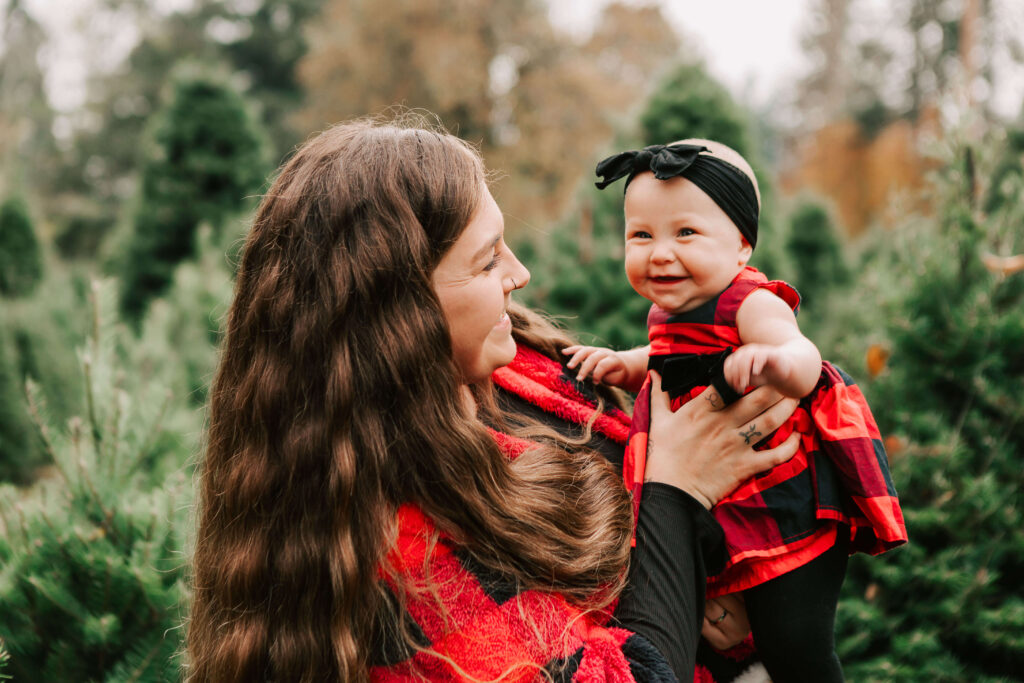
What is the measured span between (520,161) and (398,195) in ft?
55.4

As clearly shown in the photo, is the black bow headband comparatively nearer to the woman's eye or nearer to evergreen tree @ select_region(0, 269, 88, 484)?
the woman's eye

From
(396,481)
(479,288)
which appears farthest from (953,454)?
(396,481)

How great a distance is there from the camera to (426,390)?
1479 millimetres

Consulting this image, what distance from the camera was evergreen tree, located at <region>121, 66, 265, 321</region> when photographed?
20.7 feet

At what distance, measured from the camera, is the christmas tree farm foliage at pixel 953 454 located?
2.25 m

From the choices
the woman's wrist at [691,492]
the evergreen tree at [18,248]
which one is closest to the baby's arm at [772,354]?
the woman's wrist at [691,492]

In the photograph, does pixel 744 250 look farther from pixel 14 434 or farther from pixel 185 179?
pixel 185 179

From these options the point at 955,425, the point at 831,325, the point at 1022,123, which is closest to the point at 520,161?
the point at 1022,123

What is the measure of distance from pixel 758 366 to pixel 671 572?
480 mm

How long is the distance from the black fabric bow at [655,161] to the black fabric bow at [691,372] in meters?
0.41

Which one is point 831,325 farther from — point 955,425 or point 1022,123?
point 1022,123

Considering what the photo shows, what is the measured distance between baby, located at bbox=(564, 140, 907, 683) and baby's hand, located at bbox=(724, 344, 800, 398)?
109mm

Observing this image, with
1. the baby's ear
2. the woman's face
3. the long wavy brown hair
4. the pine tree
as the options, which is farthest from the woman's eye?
the pine tree

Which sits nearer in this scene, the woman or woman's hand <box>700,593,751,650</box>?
the woman
